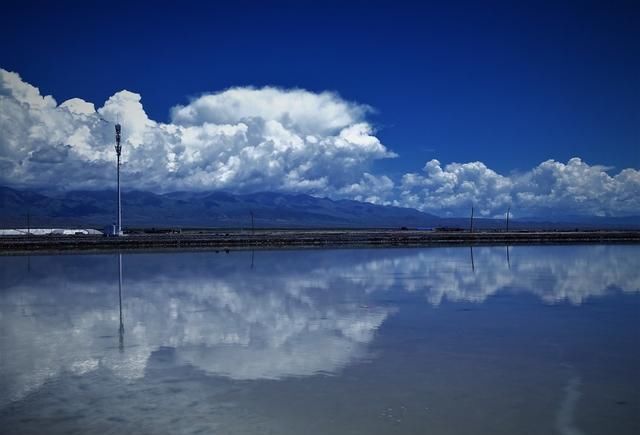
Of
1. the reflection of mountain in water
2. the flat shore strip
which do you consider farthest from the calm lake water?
the flat shore strip

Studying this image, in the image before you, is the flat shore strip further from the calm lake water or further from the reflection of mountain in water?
the calm lake water

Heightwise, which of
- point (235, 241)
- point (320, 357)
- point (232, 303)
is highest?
point (235, 241)

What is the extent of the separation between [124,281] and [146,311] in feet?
33.0

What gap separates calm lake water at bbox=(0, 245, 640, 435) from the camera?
10117 mm

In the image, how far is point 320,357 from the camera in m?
14.2

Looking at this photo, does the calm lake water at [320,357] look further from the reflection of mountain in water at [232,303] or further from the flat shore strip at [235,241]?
the flat shore strip at [235,241]

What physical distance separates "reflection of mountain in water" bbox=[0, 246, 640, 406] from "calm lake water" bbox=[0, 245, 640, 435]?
10 cm

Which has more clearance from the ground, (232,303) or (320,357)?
(232,303)

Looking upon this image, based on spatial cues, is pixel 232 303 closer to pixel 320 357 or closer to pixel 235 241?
pixel 320 357

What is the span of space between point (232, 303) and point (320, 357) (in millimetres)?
9040

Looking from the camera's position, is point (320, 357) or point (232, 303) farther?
point (232, 303)

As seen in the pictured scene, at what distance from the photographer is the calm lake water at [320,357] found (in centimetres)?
1012

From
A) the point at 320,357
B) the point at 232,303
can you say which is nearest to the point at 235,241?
the point at 232,303

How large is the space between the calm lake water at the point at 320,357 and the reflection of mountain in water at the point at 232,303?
0.10 m
